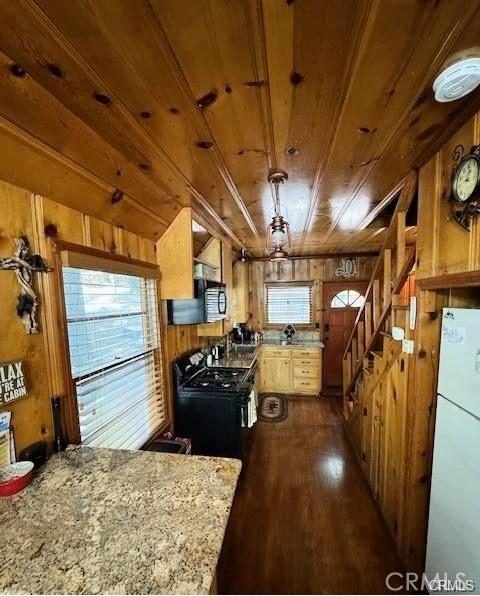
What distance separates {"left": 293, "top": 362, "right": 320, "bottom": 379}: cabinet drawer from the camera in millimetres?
4277

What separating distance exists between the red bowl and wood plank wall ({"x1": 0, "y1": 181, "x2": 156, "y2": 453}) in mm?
86

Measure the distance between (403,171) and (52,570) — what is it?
7.34 ft

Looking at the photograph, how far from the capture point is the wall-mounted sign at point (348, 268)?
4449mm

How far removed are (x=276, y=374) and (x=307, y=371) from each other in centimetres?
53

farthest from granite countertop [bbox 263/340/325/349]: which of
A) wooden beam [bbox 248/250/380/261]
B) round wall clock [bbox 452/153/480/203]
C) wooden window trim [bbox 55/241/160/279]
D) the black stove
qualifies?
round wall clock [bbox 452/153/480/203]

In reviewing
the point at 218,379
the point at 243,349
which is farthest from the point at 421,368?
the point at 243,349

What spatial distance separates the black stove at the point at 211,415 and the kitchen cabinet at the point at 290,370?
1941 mm

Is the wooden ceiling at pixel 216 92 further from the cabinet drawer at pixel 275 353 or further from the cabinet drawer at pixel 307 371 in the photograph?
the cabinet drawer at pixel 307 371

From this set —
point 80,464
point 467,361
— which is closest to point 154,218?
point 80,464

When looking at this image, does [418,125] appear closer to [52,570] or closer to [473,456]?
[473,456]

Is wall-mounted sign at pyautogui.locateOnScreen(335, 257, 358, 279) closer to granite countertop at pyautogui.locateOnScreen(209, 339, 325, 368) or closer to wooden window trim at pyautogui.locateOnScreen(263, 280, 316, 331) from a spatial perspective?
wooden window trim at pyautogui.locateOnScreen(263, 280, 316, 331)

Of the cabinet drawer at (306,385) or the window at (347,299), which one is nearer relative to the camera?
the cabinet drawer at (306,385)

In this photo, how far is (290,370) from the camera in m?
4.36

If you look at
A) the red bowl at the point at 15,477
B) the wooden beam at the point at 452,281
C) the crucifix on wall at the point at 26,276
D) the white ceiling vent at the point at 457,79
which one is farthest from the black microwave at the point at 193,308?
the white ceiling vent at the point at 457,79
